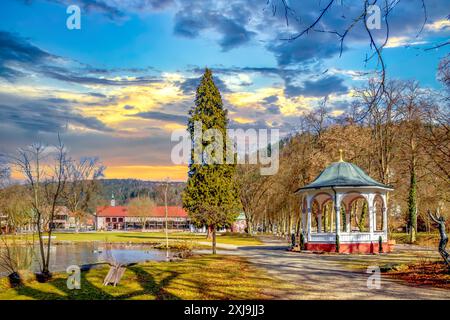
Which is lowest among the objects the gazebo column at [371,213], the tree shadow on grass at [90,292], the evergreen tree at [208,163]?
the tree shadow on grass at [90,292]

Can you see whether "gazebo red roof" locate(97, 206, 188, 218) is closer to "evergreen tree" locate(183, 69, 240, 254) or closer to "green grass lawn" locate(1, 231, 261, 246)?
"green grass lawn" locate(1, 231, 261, 246)

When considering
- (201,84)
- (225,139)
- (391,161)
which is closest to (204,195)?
(225,139)

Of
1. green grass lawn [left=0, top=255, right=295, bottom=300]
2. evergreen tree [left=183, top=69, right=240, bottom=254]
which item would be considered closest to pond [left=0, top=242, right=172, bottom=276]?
green grass lawn [left=0, top=255, right=295, bottom=300]

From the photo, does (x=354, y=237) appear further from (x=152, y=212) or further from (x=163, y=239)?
(x=152, y=212)

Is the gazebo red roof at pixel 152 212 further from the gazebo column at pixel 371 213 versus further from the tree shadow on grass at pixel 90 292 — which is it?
the tree shadow on grass at pixel 90 292

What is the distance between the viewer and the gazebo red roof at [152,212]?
99812mm

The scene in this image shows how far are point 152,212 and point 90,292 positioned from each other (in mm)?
86391

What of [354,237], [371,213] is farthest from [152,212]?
A: [371,213]

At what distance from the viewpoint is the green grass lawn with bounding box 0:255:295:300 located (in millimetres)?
11773

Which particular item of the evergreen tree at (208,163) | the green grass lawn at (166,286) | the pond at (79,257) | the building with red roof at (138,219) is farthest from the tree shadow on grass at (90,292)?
the building with red roof at (138,219)

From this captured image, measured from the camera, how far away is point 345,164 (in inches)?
1148

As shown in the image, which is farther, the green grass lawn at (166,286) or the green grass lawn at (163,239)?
the green grass lawn at (163,239)

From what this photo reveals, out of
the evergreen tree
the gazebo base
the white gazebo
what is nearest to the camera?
the gazebo base

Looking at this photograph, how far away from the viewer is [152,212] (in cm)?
9769
